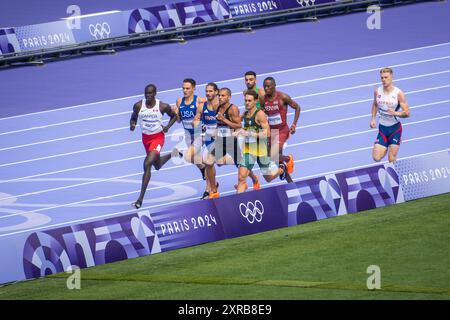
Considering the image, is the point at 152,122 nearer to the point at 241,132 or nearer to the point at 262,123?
the point at 241,132

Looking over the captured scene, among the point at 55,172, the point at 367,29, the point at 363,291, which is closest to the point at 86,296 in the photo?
the point at 363,291

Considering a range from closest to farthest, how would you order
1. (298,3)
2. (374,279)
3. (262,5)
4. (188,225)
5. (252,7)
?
(374,279), (188,225), (252,7), (262,5), (298,3)

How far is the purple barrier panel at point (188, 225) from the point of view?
1559cm

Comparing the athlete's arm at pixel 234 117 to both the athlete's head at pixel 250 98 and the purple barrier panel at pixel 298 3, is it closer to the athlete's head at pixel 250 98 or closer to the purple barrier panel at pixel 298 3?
the athlete's head at pixel 250 98

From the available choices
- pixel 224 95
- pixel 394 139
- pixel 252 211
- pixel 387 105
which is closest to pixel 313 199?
pixel 252 211

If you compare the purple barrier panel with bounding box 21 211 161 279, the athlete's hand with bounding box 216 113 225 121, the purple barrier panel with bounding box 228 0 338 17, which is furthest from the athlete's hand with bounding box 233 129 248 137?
the purple barrier panel with bounding box 228 0 338 17

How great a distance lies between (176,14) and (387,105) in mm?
12301

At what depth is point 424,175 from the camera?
1781 cm

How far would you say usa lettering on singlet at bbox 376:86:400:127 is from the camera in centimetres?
1873

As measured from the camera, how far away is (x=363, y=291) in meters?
13.1

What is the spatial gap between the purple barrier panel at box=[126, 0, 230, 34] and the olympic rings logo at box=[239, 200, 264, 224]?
14.0 m

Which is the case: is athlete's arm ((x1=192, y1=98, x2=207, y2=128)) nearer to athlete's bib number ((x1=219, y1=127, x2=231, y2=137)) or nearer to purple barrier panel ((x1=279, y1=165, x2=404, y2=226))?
athlete's bib number ((x1=219, y1=127, x2=231, y2=137))

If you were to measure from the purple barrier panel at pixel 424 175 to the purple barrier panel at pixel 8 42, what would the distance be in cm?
1311

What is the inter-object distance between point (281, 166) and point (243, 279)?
4.98 m
